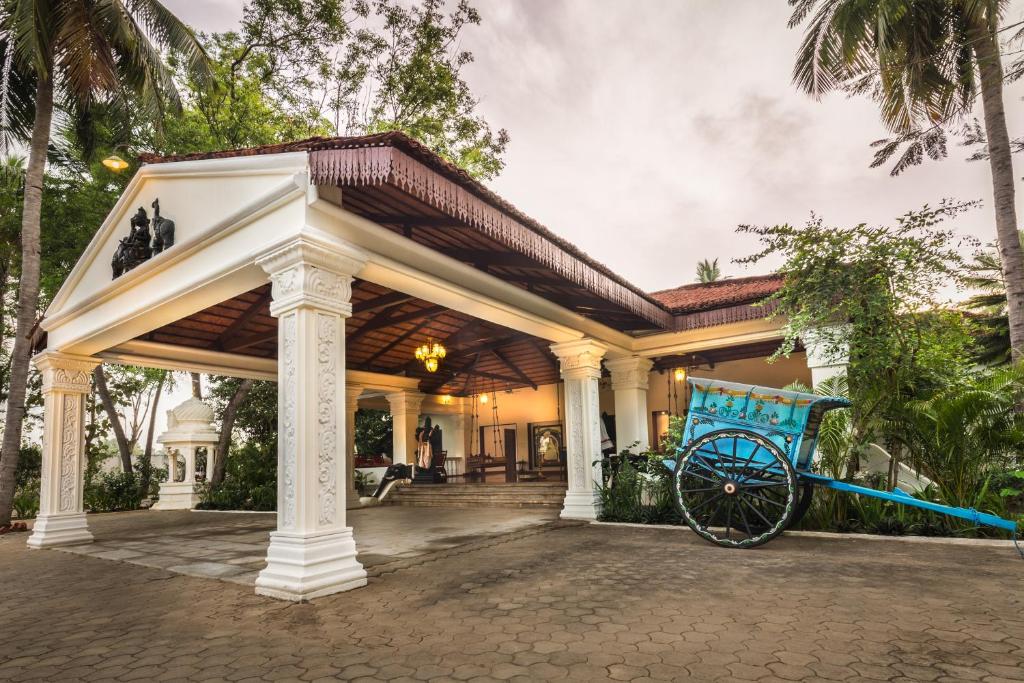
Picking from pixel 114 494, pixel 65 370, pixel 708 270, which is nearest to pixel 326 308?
pixel 65 370

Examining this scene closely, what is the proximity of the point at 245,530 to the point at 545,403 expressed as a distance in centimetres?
905

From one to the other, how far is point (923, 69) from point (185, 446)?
757 inches

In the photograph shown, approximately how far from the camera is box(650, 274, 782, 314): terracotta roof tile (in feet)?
29.5

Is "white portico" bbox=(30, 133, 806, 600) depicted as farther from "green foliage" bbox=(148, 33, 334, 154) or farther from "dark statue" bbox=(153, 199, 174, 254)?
"green foliage" bbox=(148, 33, 334, 154)

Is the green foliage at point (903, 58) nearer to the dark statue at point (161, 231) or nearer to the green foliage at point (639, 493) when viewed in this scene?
the green foliage at point (639, 493)

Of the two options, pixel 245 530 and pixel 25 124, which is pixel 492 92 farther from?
pixel 245 530

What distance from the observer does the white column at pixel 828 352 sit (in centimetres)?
744

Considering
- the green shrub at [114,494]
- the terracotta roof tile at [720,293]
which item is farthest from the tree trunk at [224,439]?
the terracotta roof tile at [720,293]

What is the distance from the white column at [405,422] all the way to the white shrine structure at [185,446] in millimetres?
5850

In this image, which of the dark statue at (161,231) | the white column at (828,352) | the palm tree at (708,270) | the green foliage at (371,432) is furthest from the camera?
the palm tree at (708,270)

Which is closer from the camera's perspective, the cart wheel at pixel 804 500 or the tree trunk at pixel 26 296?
the cart wheel at pixel 804 500

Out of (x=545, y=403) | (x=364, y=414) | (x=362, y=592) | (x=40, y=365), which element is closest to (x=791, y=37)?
(x=545, y=403)

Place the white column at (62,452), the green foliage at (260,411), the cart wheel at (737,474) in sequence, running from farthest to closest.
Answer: the green foliage at (260,411) < the white column at (62,452) < the cart wheel at (737,474)

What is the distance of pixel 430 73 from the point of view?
14883mm
